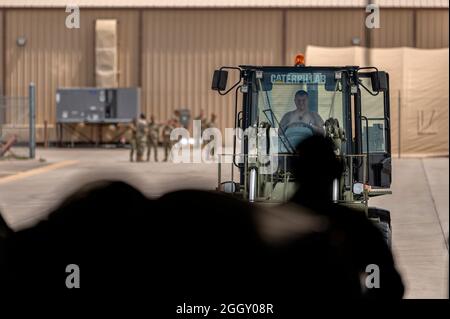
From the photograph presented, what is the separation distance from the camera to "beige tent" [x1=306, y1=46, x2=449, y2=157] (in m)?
32.7

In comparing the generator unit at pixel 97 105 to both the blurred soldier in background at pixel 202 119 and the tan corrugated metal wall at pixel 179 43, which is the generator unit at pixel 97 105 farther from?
the blurred soldier in background at pixel 202 119

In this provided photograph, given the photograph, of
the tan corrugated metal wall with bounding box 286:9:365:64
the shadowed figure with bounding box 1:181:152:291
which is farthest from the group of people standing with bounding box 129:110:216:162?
the shadowed figure with bounding box 1:181:152:291

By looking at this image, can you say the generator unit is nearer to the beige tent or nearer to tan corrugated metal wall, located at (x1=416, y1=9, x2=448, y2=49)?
the beige tent

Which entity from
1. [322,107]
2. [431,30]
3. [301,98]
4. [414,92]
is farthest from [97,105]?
[301,98]

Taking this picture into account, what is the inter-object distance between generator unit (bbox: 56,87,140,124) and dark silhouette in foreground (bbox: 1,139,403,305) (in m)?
38.3

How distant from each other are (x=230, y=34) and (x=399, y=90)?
1017 cm

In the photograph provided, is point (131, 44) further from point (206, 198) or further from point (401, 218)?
point (206, 198)

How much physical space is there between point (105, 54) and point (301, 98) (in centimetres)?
3250

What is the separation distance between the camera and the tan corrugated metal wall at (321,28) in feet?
132

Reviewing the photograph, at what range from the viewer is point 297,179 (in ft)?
9.36

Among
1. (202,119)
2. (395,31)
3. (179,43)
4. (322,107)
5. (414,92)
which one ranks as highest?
(395,31)

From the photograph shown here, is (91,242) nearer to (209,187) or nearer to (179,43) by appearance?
(209,187)

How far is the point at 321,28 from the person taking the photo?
4047 centimetres

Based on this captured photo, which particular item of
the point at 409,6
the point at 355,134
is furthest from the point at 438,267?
the point at 409,6
